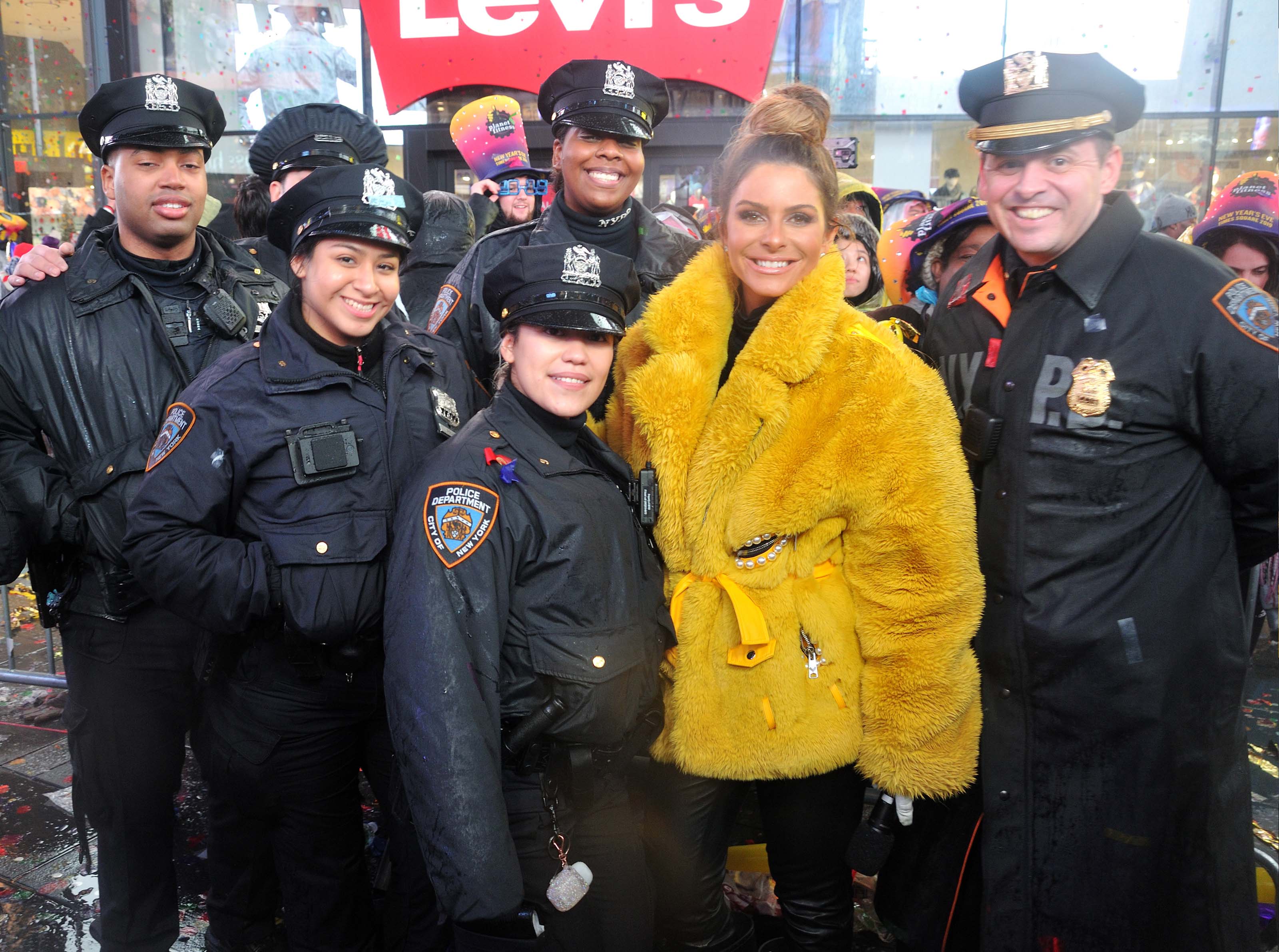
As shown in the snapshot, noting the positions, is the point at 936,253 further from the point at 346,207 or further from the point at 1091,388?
the point at 346,207

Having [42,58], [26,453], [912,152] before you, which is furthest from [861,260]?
[42,58]

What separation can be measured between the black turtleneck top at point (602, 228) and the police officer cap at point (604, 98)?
274 mm

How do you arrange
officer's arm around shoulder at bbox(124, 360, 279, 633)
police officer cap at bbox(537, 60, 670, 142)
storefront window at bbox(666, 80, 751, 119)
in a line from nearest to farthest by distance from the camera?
officer's arm around shoulder at bbox(124, 360, 279, 633)
police officer cap at bbox(537, 60, 670, 142)
storefront window at bbox(666, 80, 751, 119)

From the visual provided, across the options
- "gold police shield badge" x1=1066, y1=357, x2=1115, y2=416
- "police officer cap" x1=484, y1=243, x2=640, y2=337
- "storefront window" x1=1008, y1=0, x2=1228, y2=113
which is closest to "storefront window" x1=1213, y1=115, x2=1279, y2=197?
"storefront window" x1=1008, y1=0, x2=1228, y2=113

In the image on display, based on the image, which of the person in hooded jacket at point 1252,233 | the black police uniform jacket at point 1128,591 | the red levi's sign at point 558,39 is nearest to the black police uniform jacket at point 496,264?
the black police uniform jacket at point 1128,591

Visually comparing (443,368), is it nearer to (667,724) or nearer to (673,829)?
(667,724)

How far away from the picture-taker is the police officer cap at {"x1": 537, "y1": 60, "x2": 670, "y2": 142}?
306cm

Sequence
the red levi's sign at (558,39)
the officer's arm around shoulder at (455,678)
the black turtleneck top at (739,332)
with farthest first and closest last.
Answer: the red levi's sign at (558,39)
the black turtleneck top at (739,332)
the officer's arm around shoulder at (455,678)

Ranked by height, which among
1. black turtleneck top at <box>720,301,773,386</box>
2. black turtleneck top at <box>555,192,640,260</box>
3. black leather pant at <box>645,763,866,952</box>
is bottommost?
black leather pant at <box>645,763,866,952</box>

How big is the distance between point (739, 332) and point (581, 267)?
531 mm

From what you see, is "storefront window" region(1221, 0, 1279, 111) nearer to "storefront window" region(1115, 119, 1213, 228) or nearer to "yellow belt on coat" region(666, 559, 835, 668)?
"storefront window" region(1115, 119, 1213, 228)

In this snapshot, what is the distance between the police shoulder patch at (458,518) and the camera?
1881mm

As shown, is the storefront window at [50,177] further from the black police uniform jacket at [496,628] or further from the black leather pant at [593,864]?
the black leather pant at [593,864]

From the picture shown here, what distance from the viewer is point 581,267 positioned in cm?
214
